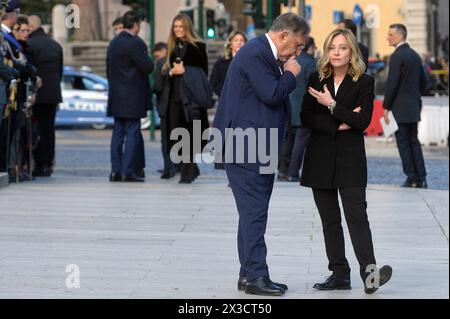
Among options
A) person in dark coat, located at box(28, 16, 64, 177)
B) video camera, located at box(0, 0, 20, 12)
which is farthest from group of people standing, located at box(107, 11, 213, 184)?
video camera, located at box(0, 0, 20, 12)

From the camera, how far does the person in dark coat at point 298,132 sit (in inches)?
631

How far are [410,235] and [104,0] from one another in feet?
167

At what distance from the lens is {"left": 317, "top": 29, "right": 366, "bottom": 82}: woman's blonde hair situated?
8883 millimetres

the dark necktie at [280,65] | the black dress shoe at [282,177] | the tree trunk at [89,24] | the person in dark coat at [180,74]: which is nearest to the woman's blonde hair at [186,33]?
the person in dark coat at [180,74]

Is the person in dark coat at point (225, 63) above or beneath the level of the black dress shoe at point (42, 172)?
above

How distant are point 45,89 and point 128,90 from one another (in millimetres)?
1240

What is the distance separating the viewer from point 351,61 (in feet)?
29.2

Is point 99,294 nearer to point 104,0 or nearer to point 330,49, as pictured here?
point 330,49

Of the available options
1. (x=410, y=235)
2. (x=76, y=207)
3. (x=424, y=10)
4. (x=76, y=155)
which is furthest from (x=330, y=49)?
(x=424, y=10)

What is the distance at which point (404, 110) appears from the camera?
16125mm

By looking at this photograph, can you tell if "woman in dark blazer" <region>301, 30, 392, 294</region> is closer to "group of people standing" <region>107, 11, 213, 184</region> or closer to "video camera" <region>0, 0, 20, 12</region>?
"video camera" <region>0, 0, 20, 12</region>

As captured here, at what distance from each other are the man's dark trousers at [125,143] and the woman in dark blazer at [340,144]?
731cm

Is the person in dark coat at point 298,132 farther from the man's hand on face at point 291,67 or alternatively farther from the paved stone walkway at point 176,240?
the man's hand on face at point 291,67

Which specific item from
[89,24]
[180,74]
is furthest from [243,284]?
[89,24]
